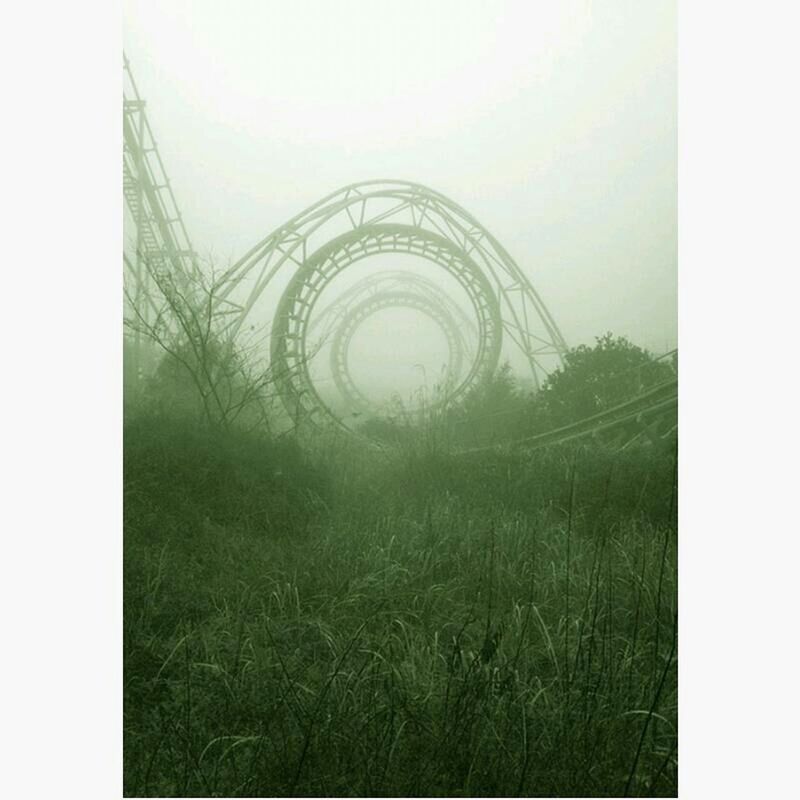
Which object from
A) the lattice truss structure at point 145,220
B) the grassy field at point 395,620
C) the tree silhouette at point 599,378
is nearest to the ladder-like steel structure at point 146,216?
the lattice truss structure at point 145,220

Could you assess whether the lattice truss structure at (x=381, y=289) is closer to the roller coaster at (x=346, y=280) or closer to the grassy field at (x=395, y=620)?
the roller coaster at (x=346, y=280)

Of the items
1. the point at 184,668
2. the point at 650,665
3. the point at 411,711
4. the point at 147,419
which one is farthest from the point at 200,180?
the point at 650,665

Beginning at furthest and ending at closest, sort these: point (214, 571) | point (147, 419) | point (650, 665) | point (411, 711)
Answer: point (147, 419)
point (214, 571)
point (650, 665)
point (411, 711)

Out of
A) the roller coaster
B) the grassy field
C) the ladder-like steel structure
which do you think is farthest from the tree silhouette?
the ladder-like steel structure

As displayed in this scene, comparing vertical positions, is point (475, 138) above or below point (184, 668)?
above

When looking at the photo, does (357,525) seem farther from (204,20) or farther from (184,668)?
Answer: (204,20)

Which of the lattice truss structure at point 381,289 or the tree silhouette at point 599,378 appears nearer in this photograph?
the tree silhouette at point 599,378

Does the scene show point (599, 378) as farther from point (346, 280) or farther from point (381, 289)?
point (346, 280)
